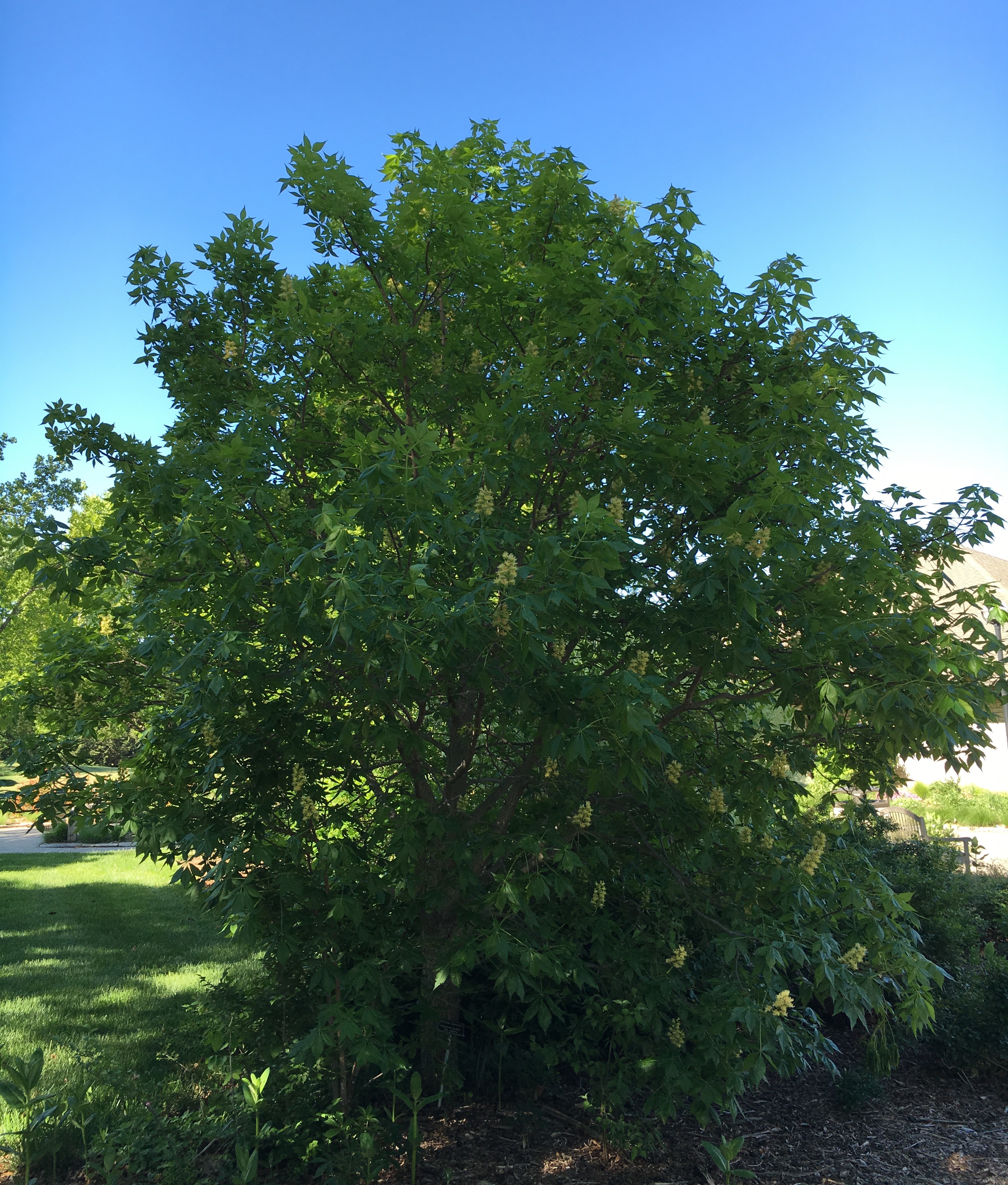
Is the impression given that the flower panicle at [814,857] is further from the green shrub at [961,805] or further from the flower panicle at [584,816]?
the green shrub at [961,805]

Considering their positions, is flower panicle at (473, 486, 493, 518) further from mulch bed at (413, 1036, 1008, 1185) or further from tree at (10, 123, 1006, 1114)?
mulch bed at (413, 1036, 1008, 1185)

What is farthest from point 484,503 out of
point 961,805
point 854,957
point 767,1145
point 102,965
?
point 961,805

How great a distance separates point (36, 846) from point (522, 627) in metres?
19.0

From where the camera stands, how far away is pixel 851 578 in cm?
399

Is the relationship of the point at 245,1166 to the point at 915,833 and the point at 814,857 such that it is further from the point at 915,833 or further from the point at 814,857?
the point at 915,833

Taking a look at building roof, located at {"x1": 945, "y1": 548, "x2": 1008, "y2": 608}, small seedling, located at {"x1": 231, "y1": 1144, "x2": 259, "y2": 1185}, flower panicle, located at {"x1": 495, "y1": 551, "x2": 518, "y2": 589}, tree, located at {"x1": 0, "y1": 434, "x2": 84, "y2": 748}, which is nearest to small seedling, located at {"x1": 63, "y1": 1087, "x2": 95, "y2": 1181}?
small seedling, located at {"x1": 231, "y1": 1144, "x2": 259, "y2": 1185}

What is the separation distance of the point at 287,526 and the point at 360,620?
1672 mm

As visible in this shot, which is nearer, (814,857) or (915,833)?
(814,857)

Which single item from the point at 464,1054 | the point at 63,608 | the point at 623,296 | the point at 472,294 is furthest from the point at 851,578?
the point at 63,608

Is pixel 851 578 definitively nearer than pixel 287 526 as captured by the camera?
Yes

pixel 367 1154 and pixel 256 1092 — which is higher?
pixel 256 1092

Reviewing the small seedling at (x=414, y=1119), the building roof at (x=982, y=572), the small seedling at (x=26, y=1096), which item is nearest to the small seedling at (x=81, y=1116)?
the small seedling at (x=26, y=1096)

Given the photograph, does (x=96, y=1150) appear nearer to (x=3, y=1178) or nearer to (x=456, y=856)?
(x=3, y=1178)

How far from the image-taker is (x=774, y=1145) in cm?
502
